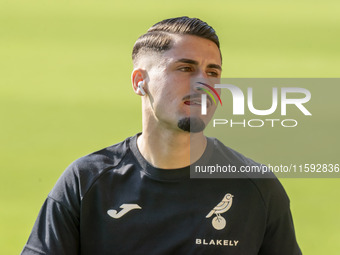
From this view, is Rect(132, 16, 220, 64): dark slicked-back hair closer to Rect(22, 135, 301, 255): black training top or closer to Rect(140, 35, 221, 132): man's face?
Rect(140, 35, 221, 132): man's face

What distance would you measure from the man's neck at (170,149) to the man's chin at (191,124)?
0.13 ft

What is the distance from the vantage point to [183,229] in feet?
4.60

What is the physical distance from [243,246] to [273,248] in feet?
0.26

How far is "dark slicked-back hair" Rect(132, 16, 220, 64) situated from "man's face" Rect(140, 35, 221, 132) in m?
0.01

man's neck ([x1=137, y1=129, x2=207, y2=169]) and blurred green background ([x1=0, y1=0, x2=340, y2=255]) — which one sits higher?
blurred green background ([x1=0, y1=0, x2=340, y2=255])

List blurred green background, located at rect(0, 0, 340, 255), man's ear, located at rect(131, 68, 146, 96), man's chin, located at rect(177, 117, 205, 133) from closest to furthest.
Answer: man's chin, located at rect(177, 117, 205, 133), man's ear, located at rect(131, 68, 146, 96), blurred green background, located at rect(0, 0, 340, 255)

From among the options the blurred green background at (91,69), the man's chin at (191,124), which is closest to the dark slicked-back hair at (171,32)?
the man's chin at (191,124)

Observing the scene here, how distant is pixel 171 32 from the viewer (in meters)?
1.46

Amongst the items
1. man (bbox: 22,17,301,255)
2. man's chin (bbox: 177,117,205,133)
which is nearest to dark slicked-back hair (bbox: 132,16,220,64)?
man (bbox: 22,17,301,255)

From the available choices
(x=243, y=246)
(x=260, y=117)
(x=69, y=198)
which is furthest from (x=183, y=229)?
(x=260, y=117)

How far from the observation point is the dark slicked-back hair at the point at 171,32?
1443 mm

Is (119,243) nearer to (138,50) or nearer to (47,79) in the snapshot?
(138,50)

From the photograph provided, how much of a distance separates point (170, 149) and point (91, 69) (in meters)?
0.96

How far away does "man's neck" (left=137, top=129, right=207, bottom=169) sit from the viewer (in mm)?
1434
